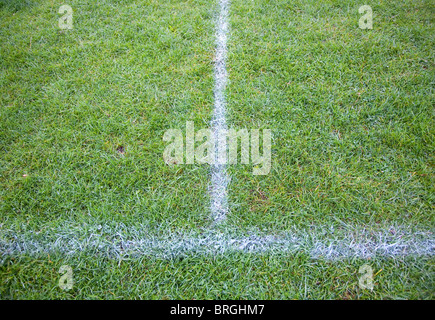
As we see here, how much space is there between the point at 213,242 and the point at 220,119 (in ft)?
3.50

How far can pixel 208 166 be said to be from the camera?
209cm

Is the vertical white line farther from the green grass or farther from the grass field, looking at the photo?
the green grass

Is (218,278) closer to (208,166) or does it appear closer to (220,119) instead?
(208,166)

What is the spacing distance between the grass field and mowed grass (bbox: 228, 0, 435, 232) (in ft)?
0.04

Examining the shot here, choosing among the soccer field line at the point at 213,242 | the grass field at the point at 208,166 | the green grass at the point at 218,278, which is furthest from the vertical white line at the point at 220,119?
the green grass at the point at 218,278

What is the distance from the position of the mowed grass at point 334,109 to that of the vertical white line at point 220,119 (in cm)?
7

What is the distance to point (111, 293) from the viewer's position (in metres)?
1.58

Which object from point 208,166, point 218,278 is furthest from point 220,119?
point 218,278

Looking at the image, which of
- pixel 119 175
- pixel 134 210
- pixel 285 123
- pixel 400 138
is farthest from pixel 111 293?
pixel 400 138

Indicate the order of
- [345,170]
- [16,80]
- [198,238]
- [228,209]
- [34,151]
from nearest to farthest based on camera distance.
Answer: [198,238]
[228,209]
[345,170]
[34,151]
[16,80]

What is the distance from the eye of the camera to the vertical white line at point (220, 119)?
6.25 feet

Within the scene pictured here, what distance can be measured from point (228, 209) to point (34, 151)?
1.64m

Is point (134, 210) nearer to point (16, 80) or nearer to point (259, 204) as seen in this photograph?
point (259, 204)

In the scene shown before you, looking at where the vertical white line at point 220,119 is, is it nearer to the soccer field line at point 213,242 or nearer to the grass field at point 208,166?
the grass field at point 208,166
